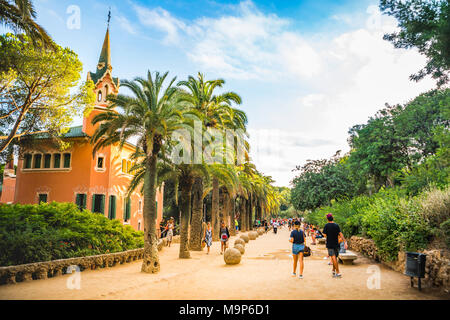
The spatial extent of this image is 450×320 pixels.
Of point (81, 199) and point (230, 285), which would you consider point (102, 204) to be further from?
point (230, 285)

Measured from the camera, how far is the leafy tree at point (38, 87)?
729 inches

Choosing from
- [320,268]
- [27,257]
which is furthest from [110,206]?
[320,268]

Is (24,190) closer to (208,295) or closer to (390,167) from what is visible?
(208,295)

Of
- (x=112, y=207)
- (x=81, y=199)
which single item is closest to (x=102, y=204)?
(x=112, y=207)

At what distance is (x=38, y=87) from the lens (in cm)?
2005

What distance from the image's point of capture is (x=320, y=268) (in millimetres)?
11727

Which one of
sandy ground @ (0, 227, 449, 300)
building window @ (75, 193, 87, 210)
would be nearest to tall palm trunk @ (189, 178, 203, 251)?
sandy ground @ (0, 227, 449, 300)

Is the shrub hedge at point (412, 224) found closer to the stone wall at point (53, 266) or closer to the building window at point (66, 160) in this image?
the stone wall at point (53, 266)

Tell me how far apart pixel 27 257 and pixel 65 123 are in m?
14.1

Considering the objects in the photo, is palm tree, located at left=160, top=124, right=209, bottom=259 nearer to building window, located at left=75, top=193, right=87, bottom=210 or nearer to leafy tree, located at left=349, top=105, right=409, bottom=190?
building window, located at left=75, top=193, right=87, bottom=210

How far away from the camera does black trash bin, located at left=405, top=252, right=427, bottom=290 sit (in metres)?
7.70

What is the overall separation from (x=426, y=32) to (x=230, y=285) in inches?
643

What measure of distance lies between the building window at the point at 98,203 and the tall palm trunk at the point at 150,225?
47.9 feet

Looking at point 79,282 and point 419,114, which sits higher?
point 419,114
